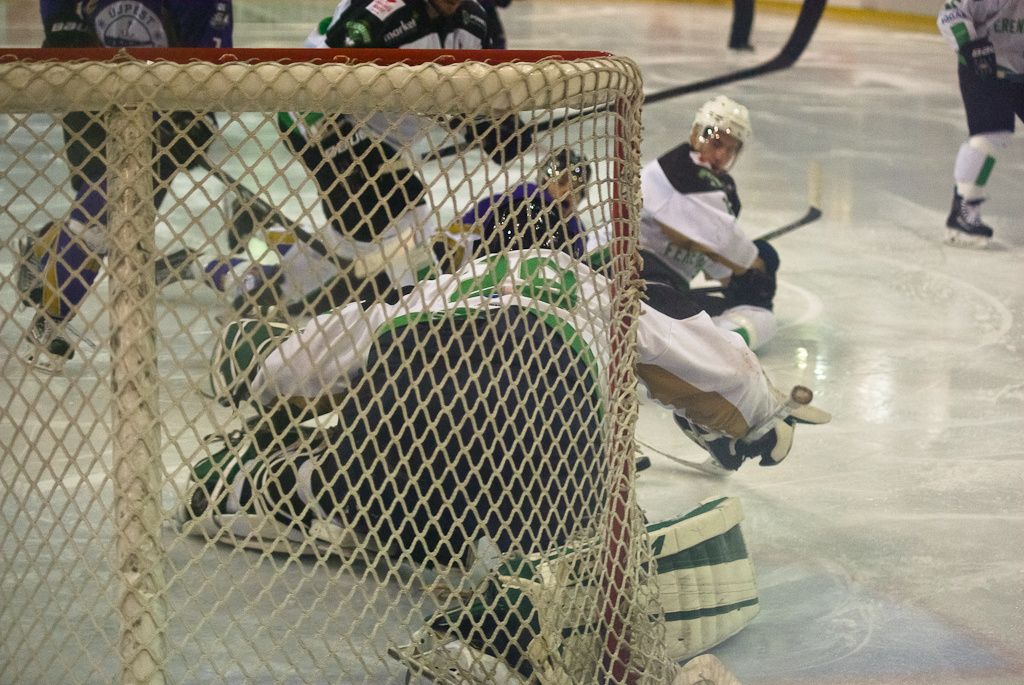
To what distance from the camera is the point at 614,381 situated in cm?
133

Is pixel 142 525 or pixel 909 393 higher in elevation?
pixel 142 525

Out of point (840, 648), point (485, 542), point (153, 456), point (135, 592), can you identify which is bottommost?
point (840, 648)

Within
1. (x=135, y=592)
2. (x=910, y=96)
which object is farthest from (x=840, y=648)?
(x=910, y=96)

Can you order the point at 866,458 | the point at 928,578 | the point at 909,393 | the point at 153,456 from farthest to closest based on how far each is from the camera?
the point at 909,393 → the point at 866,458 → the point at 928,578 → the point at 153,456

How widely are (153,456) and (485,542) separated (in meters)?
0.52

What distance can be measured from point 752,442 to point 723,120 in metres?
0.92

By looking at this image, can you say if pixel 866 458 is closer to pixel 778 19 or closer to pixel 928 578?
pixel 928 578

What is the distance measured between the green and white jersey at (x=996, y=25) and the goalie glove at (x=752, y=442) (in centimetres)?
230

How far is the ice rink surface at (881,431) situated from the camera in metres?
1.58

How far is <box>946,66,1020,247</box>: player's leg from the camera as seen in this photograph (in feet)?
12.5

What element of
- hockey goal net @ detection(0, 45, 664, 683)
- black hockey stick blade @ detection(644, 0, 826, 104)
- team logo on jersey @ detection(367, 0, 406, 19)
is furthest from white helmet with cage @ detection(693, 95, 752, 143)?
black hockey stick blade @ detection(644, 0, 826, 104)

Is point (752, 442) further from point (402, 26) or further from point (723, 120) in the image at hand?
point (402, 26)

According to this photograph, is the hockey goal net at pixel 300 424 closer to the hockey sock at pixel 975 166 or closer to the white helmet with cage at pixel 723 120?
the white helmet with cage at pixel 723 120

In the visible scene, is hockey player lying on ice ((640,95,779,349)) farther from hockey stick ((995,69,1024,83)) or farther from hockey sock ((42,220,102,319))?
hockey stick ((995,69,1024,83))
